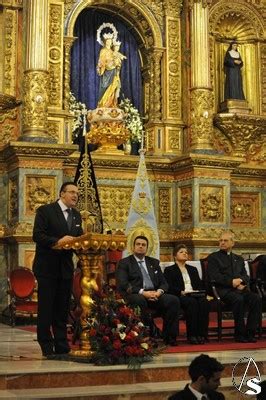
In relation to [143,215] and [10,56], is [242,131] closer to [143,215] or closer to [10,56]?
[143,215]

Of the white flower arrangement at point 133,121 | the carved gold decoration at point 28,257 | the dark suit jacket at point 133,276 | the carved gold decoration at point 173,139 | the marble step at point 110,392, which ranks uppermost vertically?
the white flower arrangement at point 133,121

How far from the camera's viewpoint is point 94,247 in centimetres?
654

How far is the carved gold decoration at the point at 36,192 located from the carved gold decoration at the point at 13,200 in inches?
7.6

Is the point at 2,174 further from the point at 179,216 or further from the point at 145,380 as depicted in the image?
the point at 145,380

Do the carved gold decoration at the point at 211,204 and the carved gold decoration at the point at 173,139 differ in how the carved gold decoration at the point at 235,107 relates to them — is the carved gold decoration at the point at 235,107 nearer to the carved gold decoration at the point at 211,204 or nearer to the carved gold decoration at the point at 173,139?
the carved gold decoration at the point at 173,139

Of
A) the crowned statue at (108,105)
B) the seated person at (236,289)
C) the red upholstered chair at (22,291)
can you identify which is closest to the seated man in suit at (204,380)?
the seated person at (236,289)

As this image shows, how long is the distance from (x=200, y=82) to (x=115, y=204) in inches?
107

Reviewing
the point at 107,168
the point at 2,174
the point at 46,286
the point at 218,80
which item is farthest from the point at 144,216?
the point at 46,286

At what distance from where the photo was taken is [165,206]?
13.5 meters

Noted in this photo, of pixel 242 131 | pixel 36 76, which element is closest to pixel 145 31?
pixel 242 131

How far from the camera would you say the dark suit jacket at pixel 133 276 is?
7742mm

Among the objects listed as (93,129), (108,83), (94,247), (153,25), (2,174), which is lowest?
(94,247)

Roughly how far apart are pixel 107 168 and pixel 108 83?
5.46ft

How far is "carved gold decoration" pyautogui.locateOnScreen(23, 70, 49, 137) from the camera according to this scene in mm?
12195
